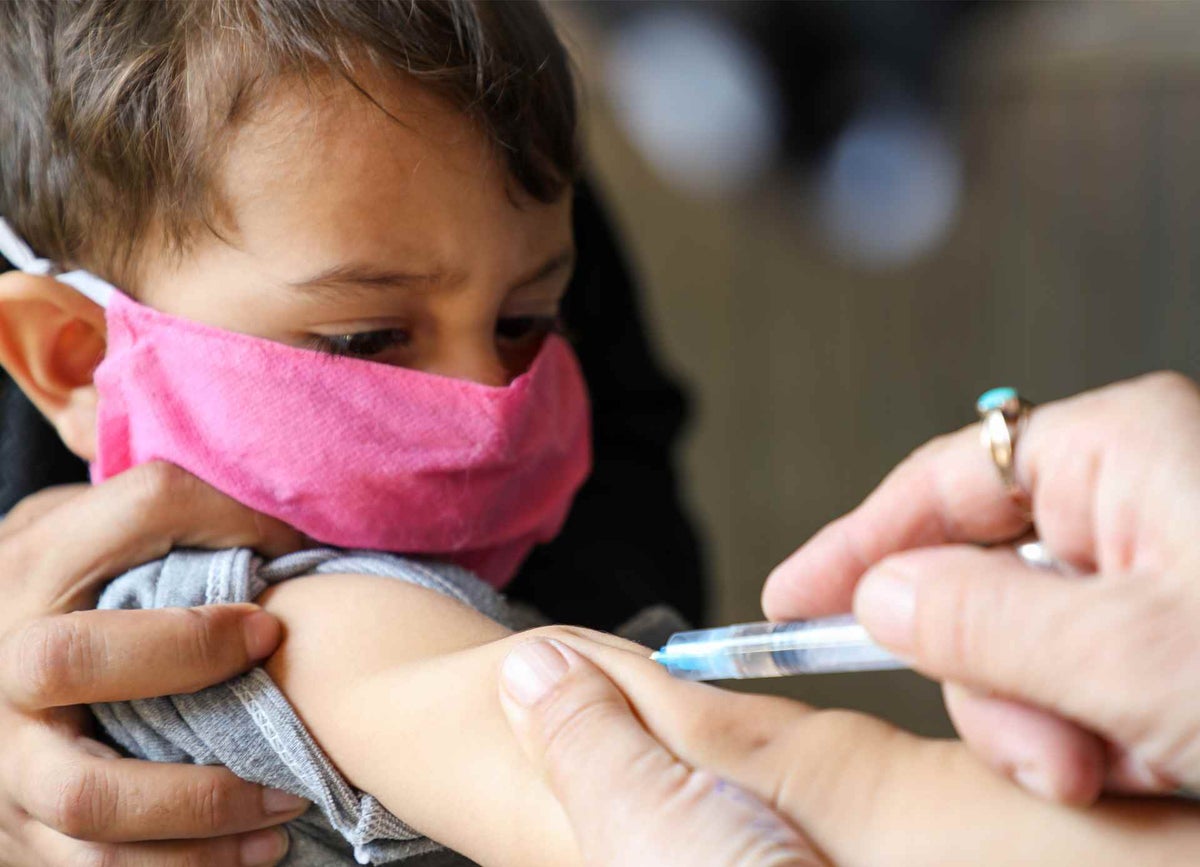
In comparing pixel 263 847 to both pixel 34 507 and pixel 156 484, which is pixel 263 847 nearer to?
pixel 156 484

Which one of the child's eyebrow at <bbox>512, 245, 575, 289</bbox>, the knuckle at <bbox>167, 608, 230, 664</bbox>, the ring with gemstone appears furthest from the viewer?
Answer: the child's eyebrow at <bbox>512, 245, 575, 289</bbox>

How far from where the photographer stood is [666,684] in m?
0.69

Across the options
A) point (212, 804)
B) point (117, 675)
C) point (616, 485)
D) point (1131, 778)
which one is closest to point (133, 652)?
point (117, 675)

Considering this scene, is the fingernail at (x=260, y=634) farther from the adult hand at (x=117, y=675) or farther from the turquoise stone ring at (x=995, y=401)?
the turquoise stone ring at (x=995, y=401)

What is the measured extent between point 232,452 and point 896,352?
7.13 ft

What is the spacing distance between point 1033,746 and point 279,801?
0.54m

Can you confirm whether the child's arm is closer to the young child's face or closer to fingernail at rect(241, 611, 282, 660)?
fingernail at rect(241, 611, 282, 660)

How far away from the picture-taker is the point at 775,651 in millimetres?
668

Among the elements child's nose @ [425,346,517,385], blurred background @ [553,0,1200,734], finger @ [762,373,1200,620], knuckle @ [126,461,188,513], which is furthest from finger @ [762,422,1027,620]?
blurred background @ [553,0,1200,734]

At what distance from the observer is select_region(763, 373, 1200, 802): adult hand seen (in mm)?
508

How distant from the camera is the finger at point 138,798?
0.83 meters

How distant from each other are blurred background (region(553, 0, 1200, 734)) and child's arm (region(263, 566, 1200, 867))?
197 centimetres

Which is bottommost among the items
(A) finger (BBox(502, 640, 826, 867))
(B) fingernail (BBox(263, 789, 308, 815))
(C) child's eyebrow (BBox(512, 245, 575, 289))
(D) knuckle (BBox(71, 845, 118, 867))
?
(D) knuckle (BBox(71, 845, 118, 867))

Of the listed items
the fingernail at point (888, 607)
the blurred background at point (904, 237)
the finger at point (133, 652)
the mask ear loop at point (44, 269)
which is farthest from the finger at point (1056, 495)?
Answer: the blurred background at point (904, 237)
